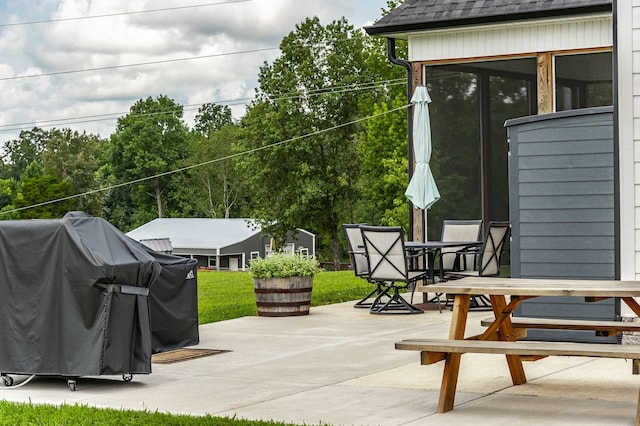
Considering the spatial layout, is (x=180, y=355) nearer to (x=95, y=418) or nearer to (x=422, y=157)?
(x=95, y=418)

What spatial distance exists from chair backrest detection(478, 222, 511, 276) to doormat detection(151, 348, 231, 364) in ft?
13.8

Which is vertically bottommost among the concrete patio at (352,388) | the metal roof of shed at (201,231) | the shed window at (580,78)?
the metal roof of shed at (201,231)

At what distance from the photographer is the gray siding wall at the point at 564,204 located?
27.3 feet

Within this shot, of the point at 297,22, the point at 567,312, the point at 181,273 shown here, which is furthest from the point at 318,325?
the point at 297,22

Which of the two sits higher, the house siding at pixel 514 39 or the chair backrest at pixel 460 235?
the house siding at pixel 514 39

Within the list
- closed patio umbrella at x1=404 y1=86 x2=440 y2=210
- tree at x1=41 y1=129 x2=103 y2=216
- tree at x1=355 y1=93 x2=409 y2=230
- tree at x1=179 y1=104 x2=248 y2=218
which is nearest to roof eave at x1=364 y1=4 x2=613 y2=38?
closed patio umbrella at x1=404 y1=86 x2=440 y2=210

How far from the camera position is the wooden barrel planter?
37.7 ft

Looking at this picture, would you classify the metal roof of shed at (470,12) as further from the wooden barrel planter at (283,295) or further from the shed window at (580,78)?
the wooden barrel planter at (283,295)

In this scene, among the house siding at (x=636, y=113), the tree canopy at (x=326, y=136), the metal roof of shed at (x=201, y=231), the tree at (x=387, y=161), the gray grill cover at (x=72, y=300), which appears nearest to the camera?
the gray grill cover at (x=72, y=300)

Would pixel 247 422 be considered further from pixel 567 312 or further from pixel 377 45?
pixel 377 45

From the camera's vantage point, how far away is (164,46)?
201ft

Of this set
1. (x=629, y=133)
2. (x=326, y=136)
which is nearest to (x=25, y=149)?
(x=326, y=136)

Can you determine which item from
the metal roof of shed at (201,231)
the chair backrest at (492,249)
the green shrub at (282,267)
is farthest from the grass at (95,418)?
the metal roof of shed at (201,231)

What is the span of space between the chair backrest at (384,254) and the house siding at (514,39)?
10.8 feet
